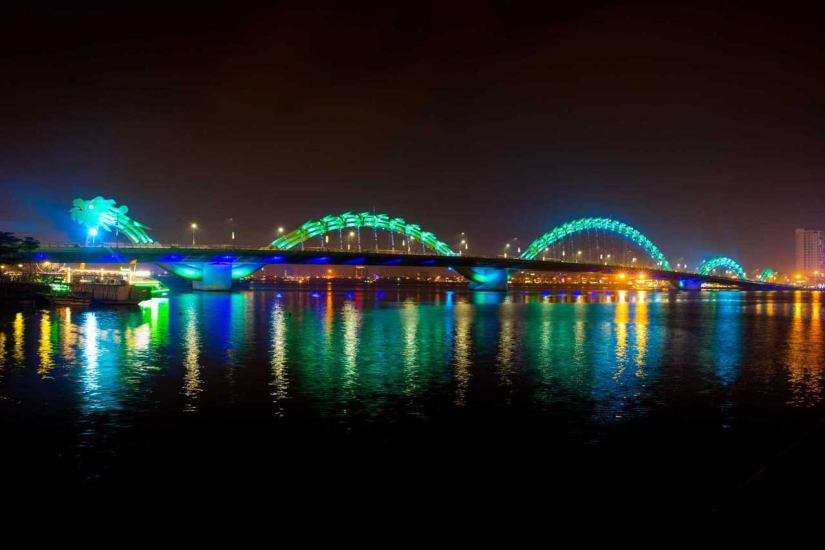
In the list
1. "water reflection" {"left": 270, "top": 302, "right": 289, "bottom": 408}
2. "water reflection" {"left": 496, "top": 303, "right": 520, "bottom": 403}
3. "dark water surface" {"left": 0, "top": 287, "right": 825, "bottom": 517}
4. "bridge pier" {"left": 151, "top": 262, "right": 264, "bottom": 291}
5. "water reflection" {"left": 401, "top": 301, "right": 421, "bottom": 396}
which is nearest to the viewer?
"dark water surface" {"left": 0, "top": 287, "right": 825, "bottom": 517}

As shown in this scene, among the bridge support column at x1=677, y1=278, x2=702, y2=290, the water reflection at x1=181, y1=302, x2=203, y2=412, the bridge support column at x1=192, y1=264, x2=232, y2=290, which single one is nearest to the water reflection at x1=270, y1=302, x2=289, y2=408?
the water reflection at x1=181, y1=302, x2=203, y2=412

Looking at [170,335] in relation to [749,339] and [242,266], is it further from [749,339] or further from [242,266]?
[242,266]

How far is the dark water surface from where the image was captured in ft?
35.9

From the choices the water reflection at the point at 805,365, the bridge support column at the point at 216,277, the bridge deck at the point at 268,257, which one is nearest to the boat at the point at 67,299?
the bridge deck at the point at 268,257

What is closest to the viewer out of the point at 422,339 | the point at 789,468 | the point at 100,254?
the point at 789,468

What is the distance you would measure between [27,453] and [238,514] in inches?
196

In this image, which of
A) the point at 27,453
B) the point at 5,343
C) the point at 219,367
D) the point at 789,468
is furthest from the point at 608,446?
the point at 5,343

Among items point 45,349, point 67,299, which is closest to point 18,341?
point 45,349

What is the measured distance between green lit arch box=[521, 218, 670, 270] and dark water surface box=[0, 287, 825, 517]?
12258 cm

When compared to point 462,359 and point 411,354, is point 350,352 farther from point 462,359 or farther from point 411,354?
point 462,359

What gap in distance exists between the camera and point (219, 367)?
23.6 metres

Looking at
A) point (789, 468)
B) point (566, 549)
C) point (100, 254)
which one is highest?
point (100, 254)

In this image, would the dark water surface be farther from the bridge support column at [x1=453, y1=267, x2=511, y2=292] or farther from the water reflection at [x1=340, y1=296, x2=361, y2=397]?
the bridge support column at [x1=453, y1=267, x2=511, y2=292]

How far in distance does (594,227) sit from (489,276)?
5690cm
